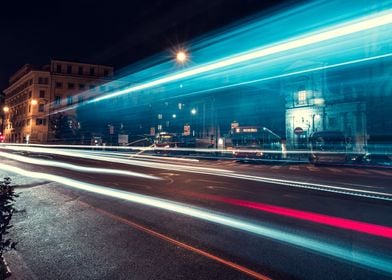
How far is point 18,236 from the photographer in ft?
19.7

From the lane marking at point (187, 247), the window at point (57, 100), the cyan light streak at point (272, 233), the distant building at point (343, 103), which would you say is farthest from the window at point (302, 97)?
the window at point (57, 100)

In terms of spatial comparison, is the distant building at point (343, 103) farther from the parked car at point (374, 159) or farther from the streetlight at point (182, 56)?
the streetlight at point (182, 56)

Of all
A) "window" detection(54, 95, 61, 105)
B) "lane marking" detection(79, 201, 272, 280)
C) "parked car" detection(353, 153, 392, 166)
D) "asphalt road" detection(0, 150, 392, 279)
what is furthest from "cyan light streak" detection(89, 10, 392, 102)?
"window" detection(54, 95, 61, 105)

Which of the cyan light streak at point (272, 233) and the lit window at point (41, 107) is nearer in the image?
the cyan light streak at point (272, 233)

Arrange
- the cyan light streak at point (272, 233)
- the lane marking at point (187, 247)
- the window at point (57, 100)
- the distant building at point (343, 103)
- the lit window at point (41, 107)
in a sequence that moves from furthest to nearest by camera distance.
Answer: the lit window at point (41, 107) < the window at point (57, 100) < the distant building at point (343, 103) < the cyan light streak at point (272, 233) < the lane marking at point (187, 247)

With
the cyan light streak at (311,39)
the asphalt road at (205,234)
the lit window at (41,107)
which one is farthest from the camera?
the lit window at (41,107)

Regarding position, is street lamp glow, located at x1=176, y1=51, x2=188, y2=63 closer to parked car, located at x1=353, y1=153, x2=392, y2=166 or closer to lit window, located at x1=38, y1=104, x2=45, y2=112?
parked car, located at x1=353, y1=153, x2=392, y2=166

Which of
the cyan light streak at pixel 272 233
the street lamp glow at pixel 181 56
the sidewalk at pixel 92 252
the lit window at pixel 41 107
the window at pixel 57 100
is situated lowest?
the sidewalk at pixel 92 252

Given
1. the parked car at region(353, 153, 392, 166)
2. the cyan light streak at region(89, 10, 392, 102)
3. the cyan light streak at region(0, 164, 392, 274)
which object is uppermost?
the cyan light streak at region(89, 10, 392, 102)

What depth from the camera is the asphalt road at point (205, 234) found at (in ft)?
14.1

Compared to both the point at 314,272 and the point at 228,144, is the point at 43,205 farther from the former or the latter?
the point at 228,144

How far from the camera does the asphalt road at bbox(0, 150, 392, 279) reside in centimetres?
430

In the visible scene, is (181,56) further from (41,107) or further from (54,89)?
(41,107)

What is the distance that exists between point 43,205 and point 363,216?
9.14m
